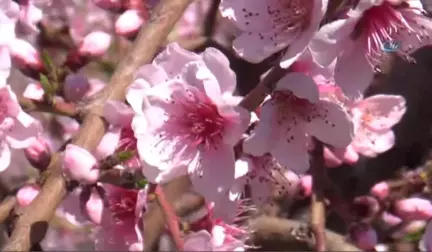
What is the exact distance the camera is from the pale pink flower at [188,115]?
125 centimetres

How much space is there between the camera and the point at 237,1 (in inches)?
50.3

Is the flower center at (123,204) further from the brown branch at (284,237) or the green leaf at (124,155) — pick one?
the brown branch at (284,237)

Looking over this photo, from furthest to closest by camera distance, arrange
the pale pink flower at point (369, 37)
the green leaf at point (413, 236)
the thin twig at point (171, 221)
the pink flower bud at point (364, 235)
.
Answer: the green leaf at point (413, 236) → the pink flower bud at point (364, 235) → the thin twig at point (171, 221) → the pale pink flower at point (369, 37)

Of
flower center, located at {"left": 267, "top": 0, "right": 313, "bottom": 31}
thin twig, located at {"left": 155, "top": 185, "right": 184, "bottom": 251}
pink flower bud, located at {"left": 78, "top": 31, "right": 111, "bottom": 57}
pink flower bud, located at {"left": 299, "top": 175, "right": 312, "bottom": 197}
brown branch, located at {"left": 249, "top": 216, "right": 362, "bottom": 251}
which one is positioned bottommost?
brown branch, located at {"left": 249, "top": 216, "right": 362, "bottom": 251}

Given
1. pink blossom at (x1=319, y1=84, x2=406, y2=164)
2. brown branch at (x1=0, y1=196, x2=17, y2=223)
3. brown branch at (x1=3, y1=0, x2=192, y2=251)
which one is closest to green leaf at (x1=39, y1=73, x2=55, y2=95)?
brown branch at (x1=3, y1=0, x2=192, y2=251)

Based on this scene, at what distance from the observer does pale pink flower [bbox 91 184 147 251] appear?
5.03 ft

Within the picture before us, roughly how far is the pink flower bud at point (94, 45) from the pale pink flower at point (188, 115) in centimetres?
48

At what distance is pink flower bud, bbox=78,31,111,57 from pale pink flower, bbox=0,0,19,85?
306 millimetres

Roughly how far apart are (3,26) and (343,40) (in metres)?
0.67

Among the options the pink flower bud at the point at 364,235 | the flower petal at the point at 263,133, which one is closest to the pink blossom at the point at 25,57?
the flower petal at the point at 263,133

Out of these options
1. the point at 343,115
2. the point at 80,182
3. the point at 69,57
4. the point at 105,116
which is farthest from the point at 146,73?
the point at 69,57

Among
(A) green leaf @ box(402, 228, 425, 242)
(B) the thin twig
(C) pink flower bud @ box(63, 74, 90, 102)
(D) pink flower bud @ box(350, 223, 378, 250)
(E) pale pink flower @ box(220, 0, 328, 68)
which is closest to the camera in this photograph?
(E) pale pink flower @ box(220, 0, 328, 68)

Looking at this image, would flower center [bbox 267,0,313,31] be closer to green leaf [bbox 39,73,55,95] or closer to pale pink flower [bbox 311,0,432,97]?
pale pink flower [bbox 311,0,432,97]

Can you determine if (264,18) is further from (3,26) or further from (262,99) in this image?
(3,26)
